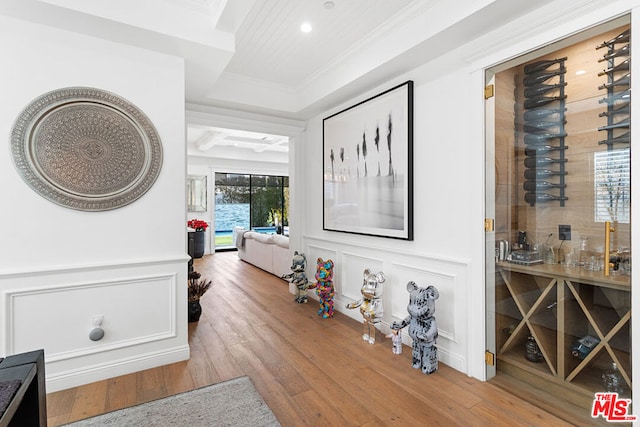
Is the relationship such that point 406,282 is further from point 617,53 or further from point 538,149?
point 617,53

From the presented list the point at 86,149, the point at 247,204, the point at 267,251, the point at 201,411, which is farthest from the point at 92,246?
the point at 247,204

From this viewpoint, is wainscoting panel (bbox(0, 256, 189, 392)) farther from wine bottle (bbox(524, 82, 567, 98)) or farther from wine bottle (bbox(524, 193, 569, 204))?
wine bottle (bbox(524, 82, 567, 98))

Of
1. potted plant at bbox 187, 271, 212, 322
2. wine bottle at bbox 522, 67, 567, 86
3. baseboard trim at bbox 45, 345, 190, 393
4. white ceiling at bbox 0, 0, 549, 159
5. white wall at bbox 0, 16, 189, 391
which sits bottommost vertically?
baseboard trim at bbox 45, 345, 190, 393

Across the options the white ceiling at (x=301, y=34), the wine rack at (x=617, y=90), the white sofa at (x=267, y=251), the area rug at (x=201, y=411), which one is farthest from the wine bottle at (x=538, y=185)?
the white sofa at (x=267, y=251)

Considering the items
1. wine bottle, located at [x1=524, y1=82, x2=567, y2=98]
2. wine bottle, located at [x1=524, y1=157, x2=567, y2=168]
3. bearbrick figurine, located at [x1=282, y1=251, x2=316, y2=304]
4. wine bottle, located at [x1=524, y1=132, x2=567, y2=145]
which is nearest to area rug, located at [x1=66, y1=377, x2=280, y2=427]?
bearbrick figurine, located at [x1=282, y1=251, x2=316, y2=304]

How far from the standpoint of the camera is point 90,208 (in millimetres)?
2279

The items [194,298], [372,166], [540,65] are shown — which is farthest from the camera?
[194,298]

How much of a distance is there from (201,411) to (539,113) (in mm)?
2934

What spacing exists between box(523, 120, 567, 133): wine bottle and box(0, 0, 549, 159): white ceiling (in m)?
0.71

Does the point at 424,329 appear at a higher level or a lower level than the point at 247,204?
lower

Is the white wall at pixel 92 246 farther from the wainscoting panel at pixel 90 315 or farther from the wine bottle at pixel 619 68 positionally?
the wine bottle at pixel 619 68

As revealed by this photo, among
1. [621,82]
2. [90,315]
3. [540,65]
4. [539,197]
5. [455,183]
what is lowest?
[90,315]

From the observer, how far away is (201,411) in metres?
1.94

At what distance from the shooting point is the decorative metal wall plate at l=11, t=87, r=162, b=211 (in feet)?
6.93
